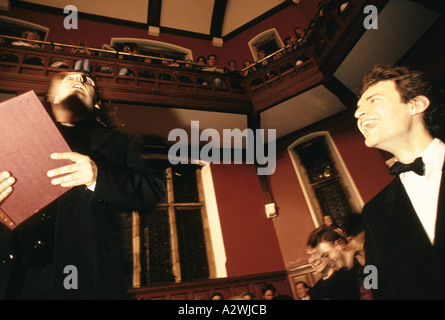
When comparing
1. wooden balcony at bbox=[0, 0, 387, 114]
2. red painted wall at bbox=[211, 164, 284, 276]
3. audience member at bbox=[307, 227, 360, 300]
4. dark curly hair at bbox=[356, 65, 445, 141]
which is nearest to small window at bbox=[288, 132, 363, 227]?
red painted wall at bbox=[211, 164, 284, 276]

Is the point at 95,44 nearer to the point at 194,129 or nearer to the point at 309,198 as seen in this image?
the point at 194,129

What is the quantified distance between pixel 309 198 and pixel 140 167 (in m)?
5.05

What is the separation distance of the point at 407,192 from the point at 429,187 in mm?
120

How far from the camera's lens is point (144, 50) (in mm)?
7918

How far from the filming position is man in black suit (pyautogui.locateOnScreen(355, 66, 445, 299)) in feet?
4.26

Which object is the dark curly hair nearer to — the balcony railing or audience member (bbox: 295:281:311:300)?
the balcony railing

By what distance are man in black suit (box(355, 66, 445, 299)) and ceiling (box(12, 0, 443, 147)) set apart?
10.7ft

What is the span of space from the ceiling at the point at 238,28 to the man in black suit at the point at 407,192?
326 centimetres

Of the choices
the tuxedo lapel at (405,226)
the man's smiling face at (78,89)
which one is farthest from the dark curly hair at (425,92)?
the man's smiling face at (78,89)

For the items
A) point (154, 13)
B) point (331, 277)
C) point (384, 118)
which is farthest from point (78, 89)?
point (154, 13)

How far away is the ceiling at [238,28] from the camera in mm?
4289

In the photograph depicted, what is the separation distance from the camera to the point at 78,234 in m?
1.02

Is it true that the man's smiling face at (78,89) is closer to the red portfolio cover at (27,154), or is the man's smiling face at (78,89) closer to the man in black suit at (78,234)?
the man in black suit at (78,234)

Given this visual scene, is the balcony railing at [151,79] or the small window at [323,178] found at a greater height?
the balcony railing at [151,79]
